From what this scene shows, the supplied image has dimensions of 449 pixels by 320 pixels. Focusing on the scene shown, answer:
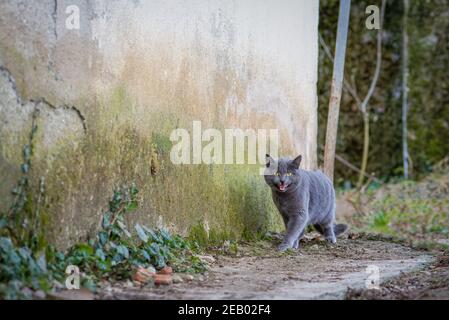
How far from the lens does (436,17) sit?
39.1 feet

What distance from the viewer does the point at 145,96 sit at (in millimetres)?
4973

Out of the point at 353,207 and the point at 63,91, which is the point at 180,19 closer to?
the point at 63,91

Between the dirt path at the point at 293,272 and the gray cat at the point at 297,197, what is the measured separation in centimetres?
17

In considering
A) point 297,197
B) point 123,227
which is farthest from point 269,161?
point 123,227

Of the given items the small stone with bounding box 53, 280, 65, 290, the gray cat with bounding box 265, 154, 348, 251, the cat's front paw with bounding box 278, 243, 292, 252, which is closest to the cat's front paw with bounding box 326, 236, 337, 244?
the gray cat with bounding box 265, 154, 348, 251

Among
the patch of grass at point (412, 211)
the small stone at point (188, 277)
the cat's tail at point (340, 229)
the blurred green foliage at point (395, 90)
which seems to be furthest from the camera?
the blurred green foliage at point (395, 90)

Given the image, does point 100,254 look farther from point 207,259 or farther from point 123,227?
point 207,259

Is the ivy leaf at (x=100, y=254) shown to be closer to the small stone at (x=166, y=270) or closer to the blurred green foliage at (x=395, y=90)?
the small stone at (x=166, y=270)

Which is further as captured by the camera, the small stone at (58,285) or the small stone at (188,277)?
the small stone at (188,277)

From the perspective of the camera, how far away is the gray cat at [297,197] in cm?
615

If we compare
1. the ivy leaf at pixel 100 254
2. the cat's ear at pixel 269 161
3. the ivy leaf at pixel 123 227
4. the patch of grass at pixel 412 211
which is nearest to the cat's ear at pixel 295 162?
the cat's ear at pixel 269 161

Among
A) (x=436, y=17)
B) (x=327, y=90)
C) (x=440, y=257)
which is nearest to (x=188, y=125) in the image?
(x=440, y=257)

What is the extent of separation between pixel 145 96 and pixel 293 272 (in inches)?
60.4
